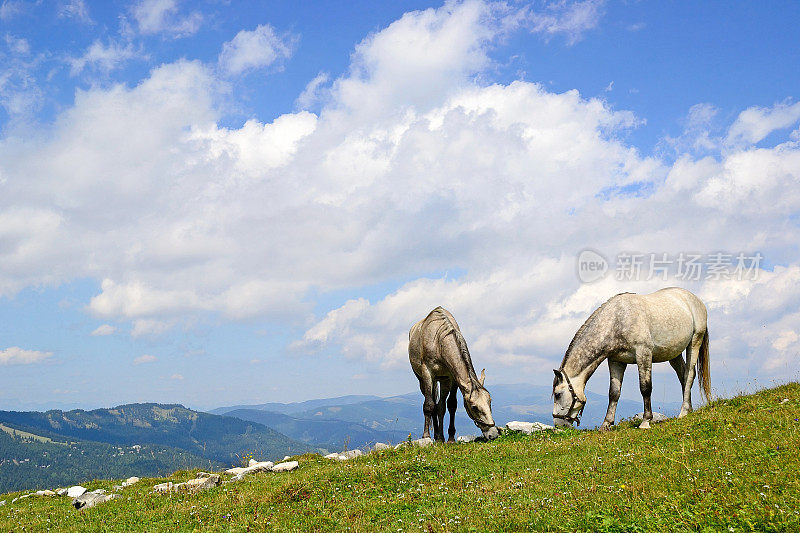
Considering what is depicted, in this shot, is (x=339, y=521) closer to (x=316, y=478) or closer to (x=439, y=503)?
(x=439, y=503)

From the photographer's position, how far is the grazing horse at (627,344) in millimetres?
17422

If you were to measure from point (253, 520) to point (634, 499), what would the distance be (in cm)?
736

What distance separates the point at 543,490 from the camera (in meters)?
10.6

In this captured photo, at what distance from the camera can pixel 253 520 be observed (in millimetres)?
11398

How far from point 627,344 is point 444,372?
19.7 feet

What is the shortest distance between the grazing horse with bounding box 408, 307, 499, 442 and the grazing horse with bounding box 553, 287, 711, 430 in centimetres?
257

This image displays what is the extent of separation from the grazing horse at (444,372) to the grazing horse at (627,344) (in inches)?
101

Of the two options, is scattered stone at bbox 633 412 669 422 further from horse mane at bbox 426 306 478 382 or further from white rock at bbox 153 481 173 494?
white rock at bbox 153 481 173 494

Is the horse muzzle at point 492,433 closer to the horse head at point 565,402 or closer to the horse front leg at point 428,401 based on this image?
the horse head at point 565,402

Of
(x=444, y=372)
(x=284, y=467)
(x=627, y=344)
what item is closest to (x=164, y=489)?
(x=284, y=467)

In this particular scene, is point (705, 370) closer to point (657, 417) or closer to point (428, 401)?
point (657, 417)

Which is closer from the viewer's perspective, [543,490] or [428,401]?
[543,490]

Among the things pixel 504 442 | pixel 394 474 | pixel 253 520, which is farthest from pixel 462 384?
pixel 253 520

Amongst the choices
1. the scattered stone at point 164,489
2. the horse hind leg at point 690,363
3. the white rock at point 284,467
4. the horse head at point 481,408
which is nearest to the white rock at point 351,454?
the white rock at point 284,467
